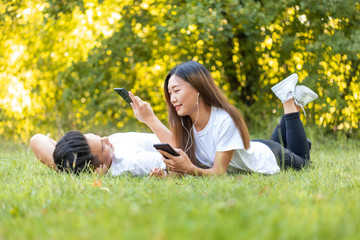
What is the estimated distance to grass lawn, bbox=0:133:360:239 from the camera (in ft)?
4.73

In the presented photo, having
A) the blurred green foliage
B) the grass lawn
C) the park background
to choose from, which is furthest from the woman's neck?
the blurred green foliage

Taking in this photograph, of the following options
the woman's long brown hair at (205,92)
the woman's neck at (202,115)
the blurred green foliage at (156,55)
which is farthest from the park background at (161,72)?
the woman's neck at (202,115)

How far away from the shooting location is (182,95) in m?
3.40

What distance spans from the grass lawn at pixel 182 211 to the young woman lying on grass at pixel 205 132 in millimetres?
455

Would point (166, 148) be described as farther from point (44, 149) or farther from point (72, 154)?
point (44, 149)

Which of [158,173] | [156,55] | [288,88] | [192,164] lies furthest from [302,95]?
[156,55]

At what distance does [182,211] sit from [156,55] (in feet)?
21.3

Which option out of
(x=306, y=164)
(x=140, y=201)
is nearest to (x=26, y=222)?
(x=140, y=201)

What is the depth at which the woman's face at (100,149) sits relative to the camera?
3498mm

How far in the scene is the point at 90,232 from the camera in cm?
147

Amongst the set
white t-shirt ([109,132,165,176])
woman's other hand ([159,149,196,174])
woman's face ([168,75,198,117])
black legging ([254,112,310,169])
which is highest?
woman's face ([168,75,198,117])

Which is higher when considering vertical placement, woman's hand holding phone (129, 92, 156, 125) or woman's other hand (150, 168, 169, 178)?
woman's hand holding phone (129, 92, 156, 125)

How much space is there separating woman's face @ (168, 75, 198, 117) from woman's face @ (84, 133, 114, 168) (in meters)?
0.72

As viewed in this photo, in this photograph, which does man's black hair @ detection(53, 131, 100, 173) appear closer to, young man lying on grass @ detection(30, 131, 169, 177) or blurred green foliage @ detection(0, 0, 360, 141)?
young man lying on grass @ detection(30, 131, 169, 177)
